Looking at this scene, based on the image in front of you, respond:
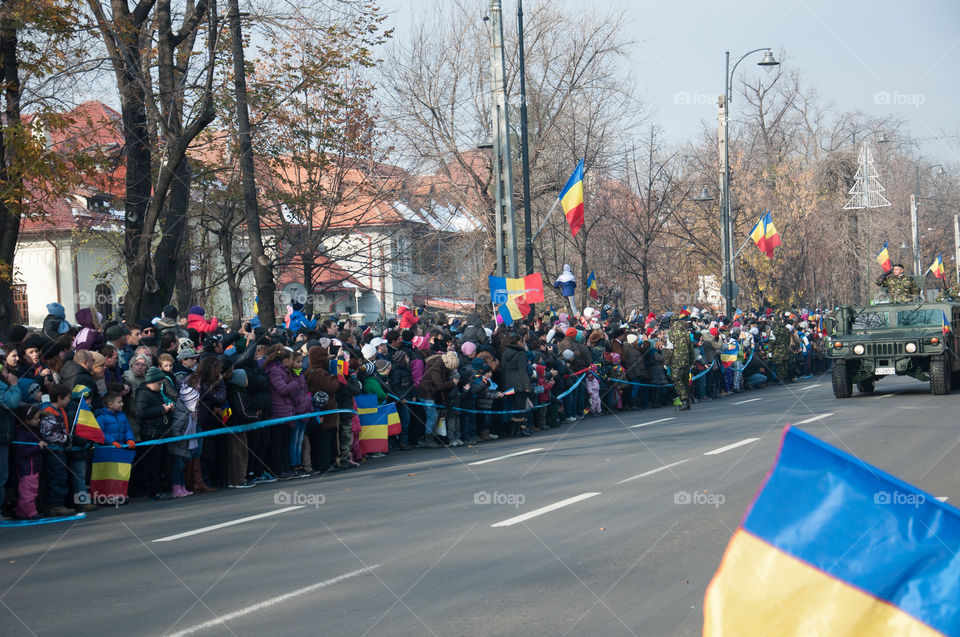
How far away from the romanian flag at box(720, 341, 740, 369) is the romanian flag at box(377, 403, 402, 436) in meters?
13.8

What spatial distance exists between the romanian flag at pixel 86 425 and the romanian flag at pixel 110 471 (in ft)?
1.05

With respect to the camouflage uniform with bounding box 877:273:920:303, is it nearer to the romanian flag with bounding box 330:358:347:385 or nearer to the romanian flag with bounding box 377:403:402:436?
the romanian flag with bounding box 377:403:402:436

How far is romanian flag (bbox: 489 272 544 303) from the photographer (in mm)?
20203

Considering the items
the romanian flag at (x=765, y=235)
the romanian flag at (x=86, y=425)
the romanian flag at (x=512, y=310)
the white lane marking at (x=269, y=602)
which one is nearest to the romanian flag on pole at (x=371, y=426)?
the romanian flag at (x=86, y=425)

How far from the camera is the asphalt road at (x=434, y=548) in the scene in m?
6.21

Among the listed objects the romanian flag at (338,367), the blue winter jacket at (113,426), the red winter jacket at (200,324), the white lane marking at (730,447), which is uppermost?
the red winter jacket at (200,324)

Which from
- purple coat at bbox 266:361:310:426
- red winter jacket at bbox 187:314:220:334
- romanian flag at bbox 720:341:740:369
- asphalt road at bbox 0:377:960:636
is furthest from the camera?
romanian flag at bbox 720:341:740:369

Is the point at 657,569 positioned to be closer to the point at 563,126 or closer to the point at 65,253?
the point at 563,126

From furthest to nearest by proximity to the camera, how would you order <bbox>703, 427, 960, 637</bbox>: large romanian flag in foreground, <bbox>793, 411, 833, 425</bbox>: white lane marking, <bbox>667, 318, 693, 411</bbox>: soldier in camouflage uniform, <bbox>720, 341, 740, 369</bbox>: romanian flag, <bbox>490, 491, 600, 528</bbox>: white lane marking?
<bbox>720, 341, 740, 369</bbox>: romanian flag
<bbox>667, 318, 693, 411</bbox>: soldier in camouflage uniform
<bbox>793, 411, 833, 425</bbox>: white lane marking
<bbox>490, 491, 600, 528</bbox>: white lane marking
<bbox>703, 427, 960, 637</bbox>: large romanian flag in foreground

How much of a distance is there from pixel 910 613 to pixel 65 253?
48323mm

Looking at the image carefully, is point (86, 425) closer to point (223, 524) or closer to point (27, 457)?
point (27, 457)

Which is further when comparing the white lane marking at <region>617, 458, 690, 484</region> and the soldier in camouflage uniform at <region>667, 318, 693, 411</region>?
the soldier in camouflage uniform at <region>667, 318, 693, 411</region>

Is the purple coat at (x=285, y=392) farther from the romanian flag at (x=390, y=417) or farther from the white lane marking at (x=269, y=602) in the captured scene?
the white lane marking at (x=269, y=602)

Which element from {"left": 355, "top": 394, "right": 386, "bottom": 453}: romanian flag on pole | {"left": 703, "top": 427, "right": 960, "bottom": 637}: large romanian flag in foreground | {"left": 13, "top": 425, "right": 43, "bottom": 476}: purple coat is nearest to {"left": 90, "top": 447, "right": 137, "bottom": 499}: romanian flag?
{"left": 13, "top": 425, "right": 43, "bottom": 476}: purple coat
